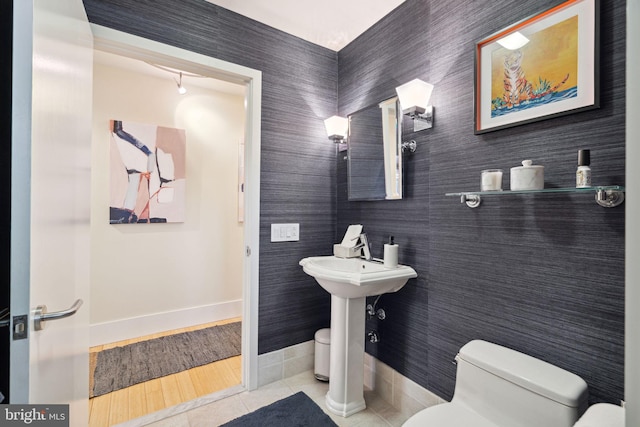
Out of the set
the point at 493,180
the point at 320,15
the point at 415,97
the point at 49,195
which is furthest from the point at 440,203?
the point at 49,195

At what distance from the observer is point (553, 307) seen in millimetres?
1194

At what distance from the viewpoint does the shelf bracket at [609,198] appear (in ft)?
3.31

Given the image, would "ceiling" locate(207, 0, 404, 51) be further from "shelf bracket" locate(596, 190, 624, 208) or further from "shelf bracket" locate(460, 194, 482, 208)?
"shelf bracket" locate(596, 190, 624, 208)

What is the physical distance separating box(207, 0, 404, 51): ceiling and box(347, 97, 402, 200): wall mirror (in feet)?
1.92

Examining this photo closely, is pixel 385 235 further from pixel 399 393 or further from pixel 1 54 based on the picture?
pixel 1 54

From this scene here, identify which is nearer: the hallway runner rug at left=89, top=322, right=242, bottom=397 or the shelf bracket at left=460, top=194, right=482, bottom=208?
the shelf bracket at left=460, top=194, right=482, bottom=208

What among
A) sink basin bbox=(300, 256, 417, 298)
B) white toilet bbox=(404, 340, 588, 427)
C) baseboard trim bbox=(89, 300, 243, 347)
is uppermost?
sink basin bbox=(300, 256, 417, 298)

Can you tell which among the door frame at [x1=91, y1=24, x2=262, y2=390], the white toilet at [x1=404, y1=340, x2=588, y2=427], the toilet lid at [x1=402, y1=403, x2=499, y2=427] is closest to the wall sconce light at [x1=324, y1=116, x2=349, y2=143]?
the door frame at [x1=91, y1=24, x2=262, y2=390]

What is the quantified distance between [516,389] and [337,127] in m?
1.76

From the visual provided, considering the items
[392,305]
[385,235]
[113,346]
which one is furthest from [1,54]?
[113,346]

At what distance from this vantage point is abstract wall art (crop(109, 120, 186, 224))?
105 inches

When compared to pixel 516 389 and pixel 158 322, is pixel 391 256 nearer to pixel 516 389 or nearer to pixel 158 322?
pixel 516 389

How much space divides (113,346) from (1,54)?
2481 mm

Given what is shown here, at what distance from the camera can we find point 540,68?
4.02ft
